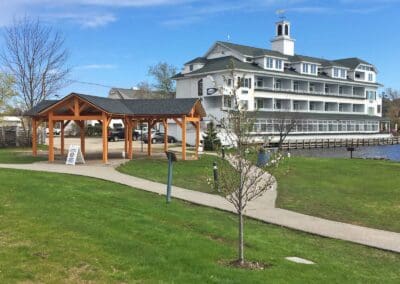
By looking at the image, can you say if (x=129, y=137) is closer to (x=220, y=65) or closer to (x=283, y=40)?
(x=220, y=65)

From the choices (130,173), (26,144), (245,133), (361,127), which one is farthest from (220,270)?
(361,127)

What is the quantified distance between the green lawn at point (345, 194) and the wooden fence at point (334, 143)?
3895 cm

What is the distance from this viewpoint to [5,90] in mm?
41781

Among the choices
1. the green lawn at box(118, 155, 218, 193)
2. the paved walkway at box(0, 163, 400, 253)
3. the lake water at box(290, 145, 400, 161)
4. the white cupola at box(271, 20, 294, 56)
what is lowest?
the lake water at box(290, 145, 400, 161)

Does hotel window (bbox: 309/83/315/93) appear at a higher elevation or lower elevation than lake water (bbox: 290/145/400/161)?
higher

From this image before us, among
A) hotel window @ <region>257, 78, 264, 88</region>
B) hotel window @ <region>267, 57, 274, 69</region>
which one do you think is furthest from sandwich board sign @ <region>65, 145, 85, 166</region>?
hotel window @ <region>267, 57, 274, 69</region>

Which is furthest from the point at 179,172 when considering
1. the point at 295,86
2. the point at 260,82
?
the point at 295,86

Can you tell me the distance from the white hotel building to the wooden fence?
201 centimetres

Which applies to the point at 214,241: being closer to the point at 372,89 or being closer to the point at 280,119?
the point at 280,119

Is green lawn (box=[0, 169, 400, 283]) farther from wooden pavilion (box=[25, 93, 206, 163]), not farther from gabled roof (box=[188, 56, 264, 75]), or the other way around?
gabled roof (box=[188, 56, 264, 75])

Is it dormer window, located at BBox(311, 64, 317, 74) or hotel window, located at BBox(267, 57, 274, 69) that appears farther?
dormer window, located at BBox(311, 64, 317, 74)

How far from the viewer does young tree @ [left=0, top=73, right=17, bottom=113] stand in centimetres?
4153

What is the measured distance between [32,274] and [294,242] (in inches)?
221

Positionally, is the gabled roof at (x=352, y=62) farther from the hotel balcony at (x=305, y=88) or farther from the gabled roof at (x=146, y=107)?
the gabled roof at (x=146, y=107)
